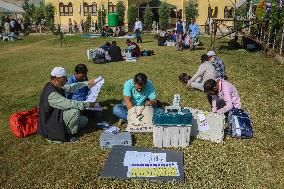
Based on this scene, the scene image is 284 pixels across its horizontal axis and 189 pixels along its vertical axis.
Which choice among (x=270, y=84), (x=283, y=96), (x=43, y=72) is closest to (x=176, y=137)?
(x=283, y=96)

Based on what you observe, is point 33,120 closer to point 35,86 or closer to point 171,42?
point 35,86

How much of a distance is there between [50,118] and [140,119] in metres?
1.85

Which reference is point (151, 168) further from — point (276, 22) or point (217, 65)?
point (276, 22)

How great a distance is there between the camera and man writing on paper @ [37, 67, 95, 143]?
6.57 m

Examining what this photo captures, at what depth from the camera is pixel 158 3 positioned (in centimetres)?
4300

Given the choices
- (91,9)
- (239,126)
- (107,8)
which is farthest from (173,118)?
(91,9)

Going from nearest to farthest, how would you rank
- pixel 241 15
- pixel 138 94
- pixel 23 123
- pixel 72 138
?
pixel 72 138
pixel 23 123
pixel 138 94
pixel 241 15

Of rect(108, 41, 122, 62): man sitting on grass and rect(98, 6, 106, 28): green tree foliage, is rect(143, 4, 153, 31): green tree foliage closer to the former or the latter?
rect(98, 6, 106, 28): green tree foliage

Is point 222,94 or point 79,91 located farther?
point 79,91

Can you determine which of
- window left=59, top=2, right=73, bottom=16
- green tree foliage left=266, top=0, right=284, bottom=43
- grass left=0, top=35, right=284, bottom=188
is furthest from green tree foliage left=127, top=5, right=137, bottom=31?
grass left=0, top=35, right=284, bottom=188

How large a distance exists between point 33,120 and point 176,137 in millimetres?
3152

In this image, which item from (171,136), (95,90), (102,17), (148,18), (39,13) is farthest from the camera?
(39,13)

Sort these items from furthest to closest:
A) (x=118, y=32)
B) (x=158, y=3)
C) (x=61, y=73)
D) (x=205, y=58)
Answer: (x=158, y=3)
(x=118, y=32)
(x=205, y=58)
(x=61, y=73)

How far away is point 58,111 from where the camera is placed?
666 cm
